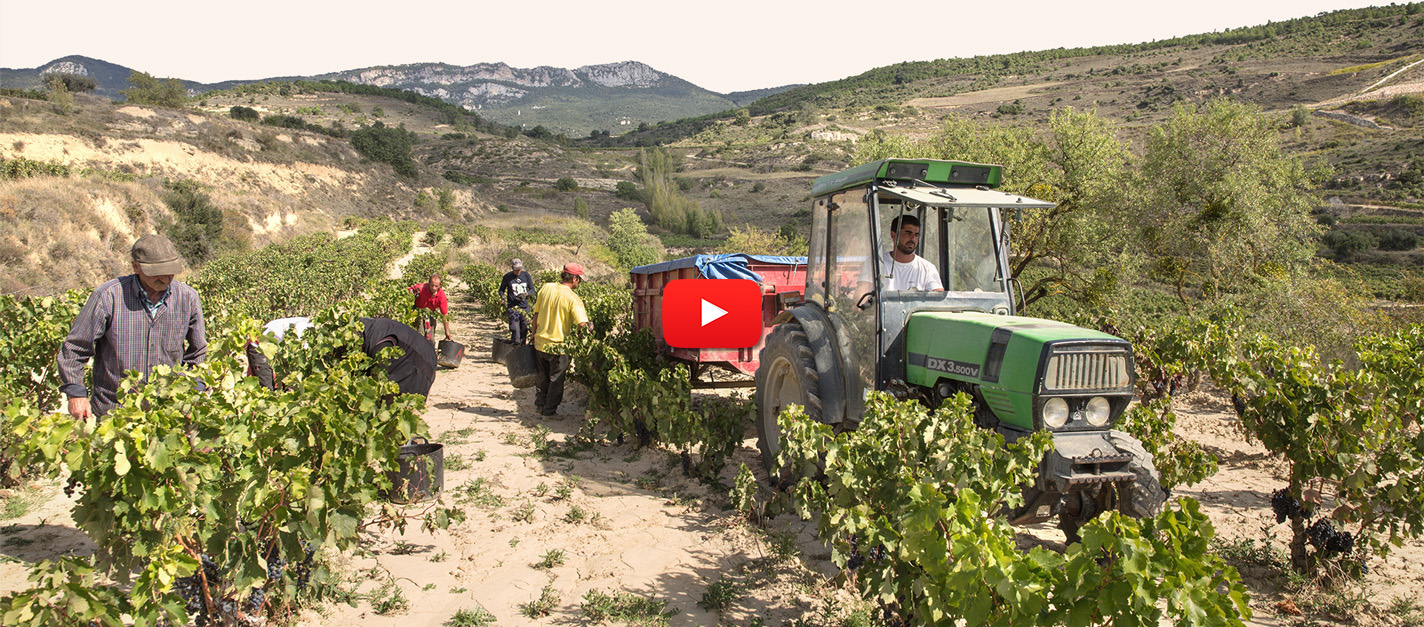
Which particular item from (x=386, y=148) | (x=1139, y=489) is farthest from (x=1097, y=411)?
(x=386, y=148)

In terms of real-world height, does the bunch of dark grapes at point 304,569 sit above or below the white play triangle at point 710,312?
below

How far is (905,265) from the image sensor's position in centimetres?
500

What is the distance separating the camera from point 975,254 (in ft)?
17.1

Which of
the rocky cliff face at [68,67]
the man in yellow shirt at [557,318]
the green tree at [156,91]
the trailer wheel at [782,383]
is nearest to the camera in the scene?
the trailer wheel at [782,383]

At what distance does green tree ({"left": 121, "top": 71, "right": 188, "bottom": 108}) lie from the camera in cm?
5031

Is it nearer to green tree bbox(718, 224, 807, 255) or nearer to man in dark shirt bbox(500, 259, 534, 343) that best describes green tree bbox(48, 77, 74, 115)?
green tree bbox(718, 224, 807, 255)

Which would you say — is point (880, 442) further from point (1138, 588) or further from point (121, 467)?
point (121, 467)

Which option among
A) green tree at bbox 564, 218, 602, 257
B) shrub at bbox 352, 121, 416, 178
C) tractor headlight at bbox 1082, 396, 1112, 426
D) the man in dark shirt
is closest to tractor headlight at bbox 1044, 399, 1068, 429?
tractor headlight at bbox 1082, 396, 1112, 426

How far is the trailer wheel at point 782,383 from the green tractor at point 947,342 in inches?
0.5

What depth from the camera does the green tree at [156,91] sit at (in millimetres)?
50312

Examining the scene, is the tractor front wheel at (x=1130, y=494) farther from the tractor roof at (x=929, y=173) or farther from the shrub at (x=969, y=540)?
the tractor roof at (x=929, y=173)

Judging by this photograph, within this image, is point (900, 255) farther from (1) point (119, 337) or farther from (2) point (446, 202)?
(2) point (446, 202)

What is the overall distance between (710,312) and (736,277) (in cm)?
45

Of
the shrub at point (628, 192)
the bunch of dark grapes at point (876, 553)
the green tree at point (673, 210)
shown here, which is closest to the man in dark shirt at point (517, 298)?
the bunch of dark grapes at point (876, 553)
